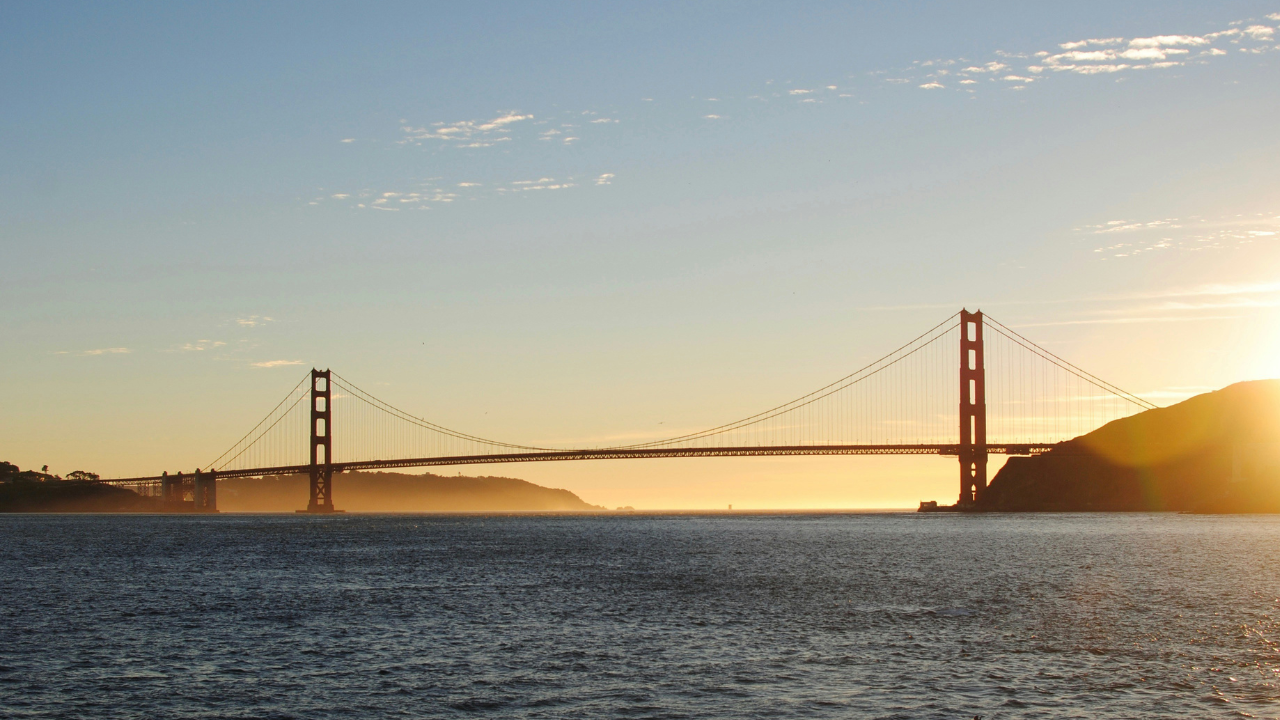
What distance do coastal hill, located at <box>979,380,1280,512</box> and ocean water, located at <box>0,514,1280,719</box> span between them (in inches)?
3385

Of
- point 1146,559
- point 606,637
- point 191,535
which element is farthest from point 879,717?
point 191,535

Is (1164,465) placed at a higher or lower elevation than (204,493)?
higher

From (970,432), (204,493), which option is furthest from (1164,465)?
(204,493)

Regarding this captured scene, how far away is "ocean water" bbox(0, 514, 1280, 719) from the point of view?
21.9 metres

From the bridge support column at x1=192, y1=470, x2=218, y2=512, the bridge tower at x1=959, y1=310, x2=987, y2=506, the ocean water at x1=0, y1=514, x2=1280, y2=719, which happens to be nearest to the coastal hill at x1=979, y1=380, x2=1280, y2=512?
the bridge tower at x1=959, y1=310, x2=987, y2=506

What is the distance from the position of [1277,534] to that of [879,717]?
73.5 m

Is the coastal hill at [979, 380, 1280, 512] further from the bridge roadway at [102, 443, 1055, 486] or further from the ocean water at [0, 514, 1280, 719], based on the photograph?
the ocean water at [0, 514, 1280, 719]

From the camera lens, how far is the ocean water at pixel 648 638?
2186 centimetres

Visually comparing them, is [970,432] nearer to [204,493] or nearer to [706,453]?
[706,453]

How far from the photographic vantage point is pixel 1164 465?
14962 cm

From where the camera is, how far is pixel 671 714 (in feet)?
67.5

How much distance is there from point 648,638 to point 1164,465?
139 meters

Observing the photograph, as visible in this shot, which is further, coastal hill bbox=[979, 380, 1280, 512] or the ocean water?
coastal hill bbox=[979, 380, 1280, 512]

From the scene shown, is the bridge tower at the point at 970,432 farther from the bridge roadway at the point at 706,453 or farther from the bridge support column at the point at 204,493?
the bridge support column at the point at 204,493
